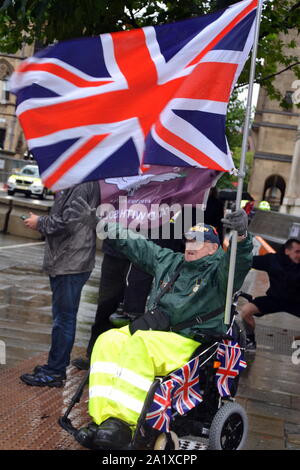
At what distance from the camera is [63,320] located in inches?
251

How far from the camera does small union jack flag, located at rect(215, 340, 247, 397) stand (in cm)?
503

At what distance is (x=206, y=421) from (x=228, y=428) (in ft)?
0.64

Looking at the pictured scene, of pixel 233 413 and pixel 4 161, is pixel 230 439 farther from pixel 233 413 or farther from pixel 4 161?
pixel 4 161

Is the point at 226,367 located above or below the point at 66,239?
below

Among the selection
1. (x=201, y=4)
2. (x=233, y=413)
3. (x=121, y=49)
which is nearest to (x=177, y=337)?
(x=233, y=413)

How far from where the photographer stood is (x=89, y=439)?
4473 millimetres

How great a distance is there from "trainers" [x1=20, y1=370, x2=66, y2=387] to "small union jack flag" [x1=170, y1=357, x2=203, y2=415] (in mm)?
1695

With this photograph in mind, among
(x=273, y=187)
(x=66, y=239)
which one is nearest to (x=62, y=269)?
(x=66, y=239)

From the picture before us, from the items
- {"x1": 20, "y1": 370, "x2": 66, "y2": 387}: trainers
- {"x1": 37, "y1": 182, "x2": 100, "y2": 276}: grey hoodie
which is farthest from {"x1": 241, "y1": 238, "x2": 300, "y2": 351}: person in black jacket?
{"x1": 20, "y1": 370, "x2": 66, "y2": 387}: trainers

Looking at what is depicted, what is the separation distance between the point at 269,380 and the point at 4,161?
44.4 metres

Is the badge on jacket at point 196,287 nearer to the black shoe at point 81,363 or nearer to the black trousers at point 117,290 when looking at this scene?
the black trousers at point 117,290

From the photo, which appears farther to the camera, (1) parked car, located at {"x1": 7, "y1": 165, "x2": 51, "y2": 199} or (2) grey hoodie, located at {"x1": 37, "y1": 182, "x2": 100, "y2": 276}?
(1) parked car, located at {"x1": 7, "y1": 165, "x2": 51, "y2": 199}

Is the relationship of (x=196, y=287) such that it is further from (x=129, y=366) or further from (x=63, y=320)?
(x=63, y=320)

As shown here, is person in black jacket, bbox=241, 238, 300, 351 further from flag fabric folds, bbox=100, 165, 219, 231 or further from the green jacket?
the green jacket
